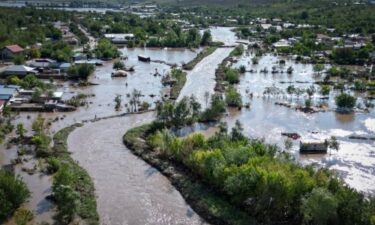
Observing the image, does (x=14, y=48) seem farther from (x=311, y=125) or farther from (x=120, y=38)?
(x=311, y=125)

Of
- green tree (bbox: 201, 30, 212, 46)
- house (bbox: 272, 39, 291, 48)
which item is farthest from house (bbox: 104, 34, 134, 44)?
house (bbox: 272, 39, 291, 48)

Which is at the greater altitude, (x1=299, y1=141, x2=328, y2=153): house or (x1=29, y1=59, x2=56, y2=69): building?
(x1=29, y1=59, x2=56, y2=69): building

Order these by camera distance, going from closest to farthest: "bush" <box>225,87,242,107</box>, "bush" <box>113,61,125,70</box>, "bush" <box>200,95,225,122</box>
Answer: "bush" <box>200,95,225,122</box>
"bush" <box>225,87,242,107</box>
"bush" <box>113,61,125,70</box>

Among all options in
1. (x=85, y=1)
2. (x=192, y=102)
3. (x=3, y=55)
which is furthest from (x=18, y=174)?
(x=85, y=1)

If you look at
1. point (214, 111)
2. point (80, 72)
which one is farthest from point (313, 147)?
point (80, 72)

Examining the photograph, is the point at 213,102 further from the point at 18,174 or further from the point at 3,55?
the point at 3,55

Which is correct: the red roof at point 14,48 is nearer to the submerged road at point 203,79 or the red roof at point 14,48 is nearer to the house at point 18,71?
the house at point 18,71

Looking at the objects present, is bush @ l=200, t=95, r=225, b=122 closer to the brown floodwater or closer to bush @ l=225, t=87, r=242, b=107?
bush @ l=225, t=87, r=242, b=107
